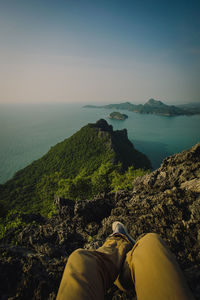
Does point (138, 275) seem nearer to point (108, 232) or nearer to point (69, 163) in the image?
point (108, 232)

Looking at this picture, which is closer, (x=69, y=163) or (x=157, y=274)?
(x=157, y=274)

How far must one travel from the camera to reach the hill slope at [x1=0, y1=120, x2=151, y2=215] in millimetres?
29200

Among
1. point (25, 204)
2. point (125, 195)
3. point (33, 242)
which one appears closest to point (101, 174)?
point (125, 195)

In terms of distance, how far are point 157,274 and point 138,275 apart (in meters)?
0.23

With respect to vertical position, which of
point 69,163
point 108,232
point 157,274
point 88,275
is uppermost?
point 157,274

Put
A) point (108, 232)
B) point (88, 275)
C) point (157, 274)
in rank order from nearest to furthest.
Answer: point (157, 274) → point (88, 275) → point (108, 232)

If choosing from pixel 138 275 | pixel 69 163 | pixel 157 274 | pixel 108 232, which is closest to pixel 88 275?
pixel 138 275

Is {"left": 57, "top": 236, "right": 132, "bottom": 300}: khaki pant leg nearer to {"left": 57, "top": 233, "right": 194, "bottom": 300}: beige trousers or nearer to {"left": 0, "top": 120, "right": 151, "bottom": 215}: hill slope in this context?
{"left": 57, "top": 233, "right": 194, "bottom": 300}: beige trousers

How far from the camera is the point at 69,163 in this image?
36.4 meters

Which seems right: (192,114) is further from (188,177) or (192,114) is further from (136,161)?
(188,177)

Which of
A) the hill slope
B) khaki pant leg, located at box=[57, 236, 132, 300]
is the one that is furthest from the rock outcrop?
the hill slope

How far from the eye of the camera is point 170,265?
142cm

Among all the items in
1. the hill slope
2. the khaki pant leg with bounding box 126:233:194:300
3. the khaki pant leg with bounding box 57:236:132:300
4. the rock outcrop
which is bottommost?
the hill slope

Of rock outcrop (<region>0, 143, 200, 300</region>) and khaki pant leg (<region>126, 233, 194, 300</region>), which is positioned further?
rock outcrop (<region>0, 143, 200, 300</region>)
